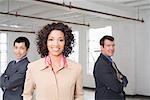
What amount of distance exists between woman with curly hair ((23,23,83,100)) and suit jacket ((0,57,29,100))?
1003 mm

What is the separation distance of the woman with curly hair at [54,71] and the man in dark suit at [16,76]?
3.31 feet

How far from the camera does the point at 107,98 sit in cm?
A: 281

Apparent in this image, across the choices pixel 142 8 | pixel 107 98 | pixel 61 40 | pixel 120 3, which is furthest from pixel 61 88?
pixel 142 8

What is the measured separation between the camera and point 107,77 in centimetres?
272

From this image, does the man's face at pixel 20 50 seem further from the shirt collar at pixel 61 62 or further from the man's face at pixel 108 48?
the shirt collar at pixel 61 62

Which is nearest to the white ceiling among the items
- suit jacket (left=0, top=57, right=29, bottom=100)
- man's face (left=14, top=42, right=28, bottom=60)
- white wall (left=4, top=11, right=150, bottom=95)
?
white wall (left=4, top=11, right=150, bottom=95)

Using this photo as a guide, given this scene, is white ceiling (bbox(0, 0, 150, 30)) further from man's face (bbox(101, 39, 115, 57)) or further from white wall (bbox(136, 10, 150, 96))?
man's face (bbox(101, 39, 115, 57))

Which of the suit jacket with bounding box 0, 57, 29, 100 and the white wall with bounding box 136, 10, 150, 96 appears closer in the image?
the suit jacket with bounding box 0, 57, 29, 100

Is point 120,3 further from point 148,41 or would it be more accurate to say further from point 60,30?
point 60,30

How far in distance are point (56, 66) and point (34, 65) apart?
0.45 feet

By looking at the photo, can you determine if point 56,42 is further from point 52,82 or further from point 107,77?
point 107,77

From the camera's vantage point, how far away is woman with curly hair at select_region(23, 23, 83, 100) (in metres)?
1.53

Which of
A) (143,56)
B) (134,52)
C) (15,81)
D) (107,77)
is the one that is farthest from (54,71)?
(134,52)

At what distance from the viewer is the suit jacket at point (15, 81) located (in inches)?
100
